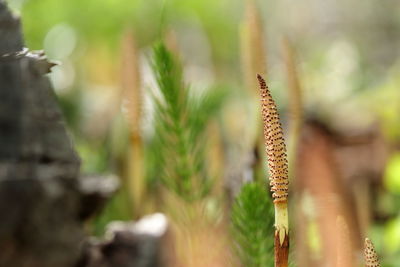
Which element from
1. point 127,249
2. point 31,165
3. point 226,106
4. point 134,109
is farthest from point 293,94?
point 226,106

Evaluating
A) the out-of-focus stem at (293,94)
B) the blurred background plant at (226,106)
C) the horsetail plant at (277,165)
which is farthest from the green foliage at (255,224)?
the out-of-focus stem at (293,94)

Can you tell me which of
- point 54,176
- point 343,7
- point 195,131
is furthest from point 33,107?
point 343,7

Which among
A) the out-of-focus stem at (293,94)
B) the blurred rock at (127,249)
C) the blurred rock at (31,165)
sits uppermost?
the out-of-focus stem at (293,94)

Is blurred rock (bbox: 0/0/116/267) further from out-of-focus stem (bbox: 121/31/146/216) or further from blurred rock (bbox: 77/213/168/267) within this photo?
out-of-focus stem (bbox: 121/31/146/216)

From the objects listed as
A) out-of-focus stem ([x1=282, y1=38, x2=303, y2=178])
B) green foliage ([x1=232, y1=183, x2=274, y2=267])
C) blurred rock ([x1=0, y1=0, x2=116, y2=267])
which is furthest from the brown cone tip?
out-of-focus stem ([x1=282, y1=38, x2=303, y2=178])

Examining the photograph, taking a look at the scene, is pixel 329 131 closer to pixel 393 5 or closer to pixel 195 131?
pixel 195 131

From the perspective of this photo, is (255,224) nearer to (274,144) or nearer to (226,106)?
(274,144)

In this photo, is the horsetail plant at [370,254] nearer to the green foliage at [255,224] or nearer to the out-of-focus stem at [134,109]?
the green foliage at [255,224]
